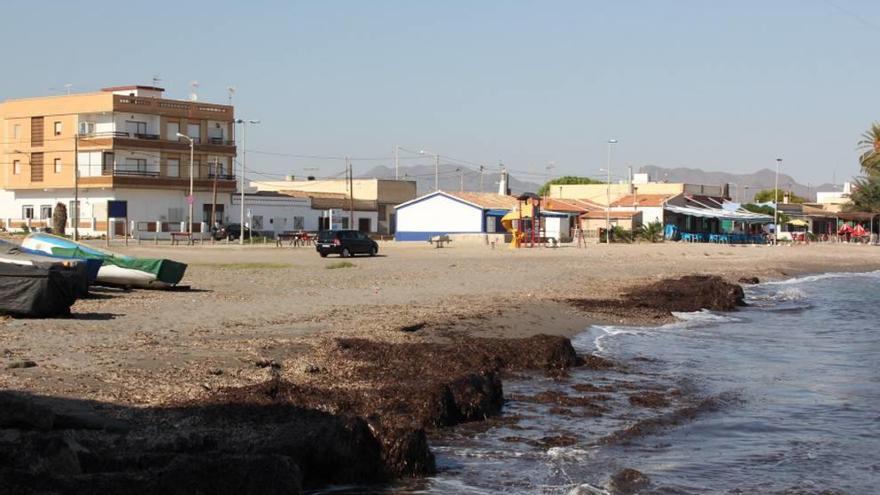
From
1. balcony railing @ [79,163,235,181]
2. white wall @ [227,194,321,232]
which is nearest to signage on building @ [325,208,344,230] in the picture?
white wall @ [227,194,321,232]

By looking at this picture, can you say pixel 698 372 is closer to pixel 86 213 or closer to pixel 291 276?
pixel 291 276

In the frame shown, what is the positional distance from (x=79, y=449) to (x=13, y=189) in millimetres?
83151

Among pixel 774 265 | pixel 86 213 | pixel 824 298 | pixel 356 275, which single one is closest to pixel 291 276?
pixel 356 275

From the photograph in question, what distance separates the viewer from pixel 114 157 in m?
78.9

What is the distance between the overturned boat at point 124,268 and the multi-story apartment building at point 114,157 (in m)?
54.2

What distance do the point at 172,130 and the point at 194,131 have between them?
6.36 ft

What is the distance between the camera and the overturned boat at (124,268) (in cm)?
2295

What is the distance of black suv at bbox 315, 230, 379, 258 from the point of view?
4869 cm

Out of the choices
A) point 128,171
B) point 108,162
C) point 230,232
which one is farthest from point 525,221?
Result: point 108,162

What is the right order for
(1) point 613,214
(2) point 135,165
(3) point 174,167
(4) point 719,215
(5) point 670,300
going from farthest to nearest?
1. (1) point 613,214
2. (4) point 719,215
3. (3) point 174,167
4. (2) point 135,165
5. (5) point 670,300

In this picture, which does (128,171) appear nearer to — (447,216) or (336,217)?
(336,217)

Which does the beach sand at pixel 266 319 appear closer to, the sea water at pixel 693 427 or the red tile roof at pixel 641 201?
the sea water at pixel 693 427

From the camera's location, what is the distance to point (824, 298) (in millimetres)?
36188

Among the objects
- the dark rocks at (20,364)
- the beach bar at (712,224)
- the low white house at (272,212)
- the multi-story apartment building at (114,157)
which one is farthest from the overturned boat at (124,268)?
the beach bar at (712,224)
